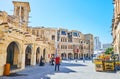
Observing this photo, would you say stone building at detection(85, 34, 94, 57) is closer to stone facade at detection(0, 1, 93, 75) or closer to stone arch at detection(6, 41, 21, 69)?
stone facade at detection(0, 1, 93, 75)

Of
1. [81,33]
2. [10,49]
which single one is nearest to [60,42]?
[81,33]

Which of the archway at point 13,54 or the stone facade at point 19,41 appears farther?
the archway at point 13,54

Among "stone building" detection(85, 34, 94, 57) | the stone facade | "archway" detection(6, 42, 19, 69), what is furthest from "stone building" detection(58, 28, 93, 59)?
"archway" detection(6, 42, 19, 69)

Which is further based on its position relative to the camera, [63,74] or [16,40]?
[16,40]

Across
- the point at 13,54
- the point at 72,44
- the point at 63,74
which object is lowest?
the point at 63,74

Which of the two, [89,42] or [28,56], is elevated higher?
[89,42]

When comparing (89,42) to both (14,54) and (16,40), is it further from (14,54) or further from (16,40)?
(16,40)

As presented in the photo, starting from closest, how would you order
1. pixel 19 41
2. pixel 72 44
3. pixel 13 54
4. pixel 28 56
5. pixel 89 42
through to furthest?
pixel 19 41 → pixel 13 54 → pixel 28 56 → pixel 72 44 → pixel 89 42

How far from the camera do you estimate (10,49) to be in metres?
21.1

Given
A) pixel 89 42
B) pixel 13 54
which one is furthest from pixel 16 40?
pixel 89 42

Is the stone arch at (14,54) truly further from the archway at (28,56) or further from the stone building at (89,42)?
the stone building at (89,42)

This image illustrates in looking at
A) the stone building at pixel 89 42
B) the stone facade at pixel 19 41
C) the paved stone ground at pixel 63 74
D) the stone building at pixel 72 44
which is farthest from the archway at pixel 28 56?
the stone building at pixel 89 42

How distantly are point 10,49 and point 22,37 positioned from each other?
8.92ft

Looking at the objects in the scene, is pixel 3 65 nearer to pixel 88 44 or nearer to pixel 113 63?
pixel 113 63
